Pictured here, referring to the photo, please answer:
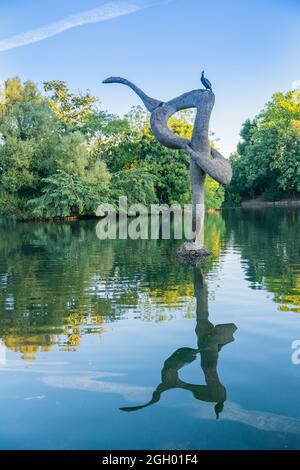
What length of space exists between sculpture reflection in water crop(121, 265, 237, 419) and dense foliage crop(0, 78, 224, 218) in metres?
26.1

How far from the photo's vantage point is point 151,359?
5.29 metres

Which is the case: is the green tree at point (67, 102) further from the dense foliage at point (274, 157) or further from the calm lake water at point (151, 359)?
the calm lake water at point (151, 359)

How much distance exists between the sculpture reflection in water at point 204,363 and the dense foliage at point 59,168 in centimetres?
2606

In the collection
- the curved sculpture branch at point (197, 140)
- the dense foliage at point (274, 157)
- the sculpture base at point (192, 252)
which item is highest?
the dense foliage at point (274, 157)

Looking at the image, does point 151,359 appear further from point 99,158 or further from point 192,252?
point 99,158

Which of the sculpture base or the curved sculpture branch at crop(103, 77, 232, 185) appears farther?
the sculpture base

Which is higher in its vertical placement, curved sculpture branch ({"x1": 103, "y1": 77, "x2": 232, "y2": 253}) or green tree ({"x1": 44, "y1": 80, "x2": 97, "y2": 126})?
green tree ({"x1": 44, "y1": 80, "x2": 97, "y2": 126})

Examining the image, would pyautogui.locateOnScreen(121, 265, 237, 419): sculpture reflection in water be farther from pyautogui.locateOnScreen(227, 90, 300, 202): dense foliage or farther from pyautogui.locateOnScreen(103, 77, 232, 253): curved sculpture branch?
pyautogui.locateOnScreen(227, 90, 300, 202): dense foliage

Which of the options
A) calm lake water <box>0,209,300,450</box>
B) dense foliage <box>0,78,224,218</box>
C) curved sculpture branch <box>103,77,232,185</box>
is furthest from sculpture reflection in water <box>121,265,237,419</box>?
dense foliage <box>0,78,224,218</box>

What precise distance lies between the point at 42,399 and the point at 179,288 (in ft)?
16.2

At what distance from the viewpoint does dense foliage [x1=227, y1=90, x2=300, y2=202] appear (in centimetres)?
4853

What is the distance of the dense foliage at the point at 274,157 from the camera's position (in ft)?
159

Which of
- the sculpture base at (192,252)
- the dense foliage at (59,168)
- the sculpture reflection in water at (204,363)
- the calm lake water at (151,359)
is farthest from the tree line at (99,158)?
the sculpture reflection in water at (204,363)

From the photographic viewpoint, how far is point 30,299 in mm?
8375
